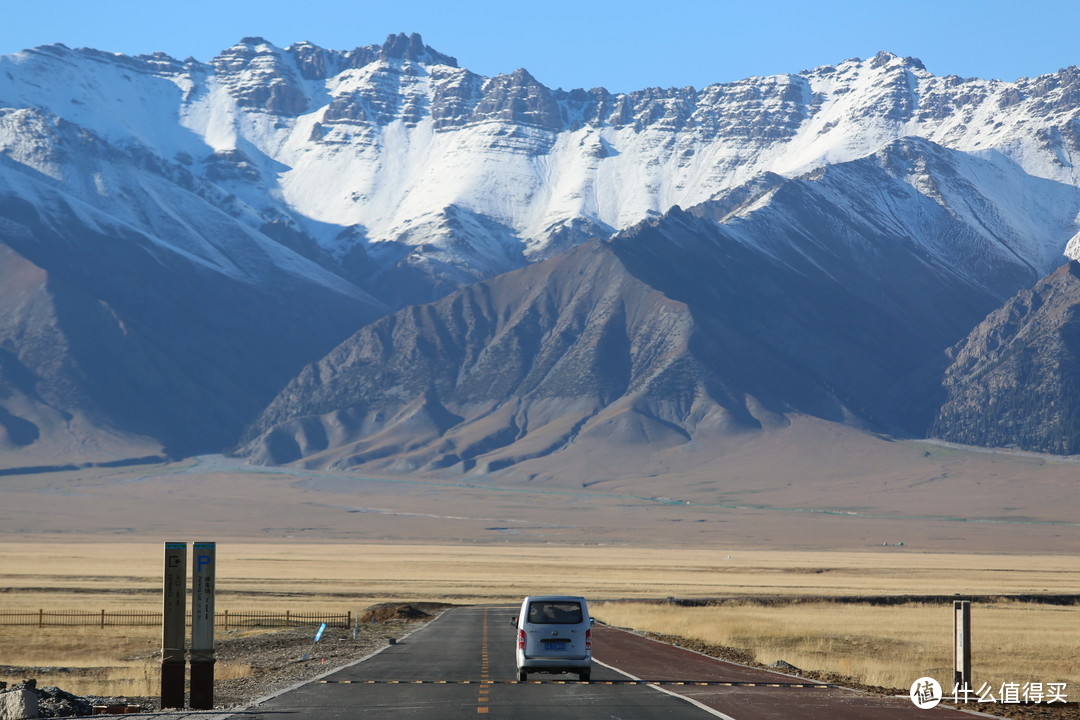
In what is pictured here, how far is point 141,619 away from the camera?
7312 cm

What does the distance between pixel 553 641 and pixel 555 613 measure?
36.2 inches

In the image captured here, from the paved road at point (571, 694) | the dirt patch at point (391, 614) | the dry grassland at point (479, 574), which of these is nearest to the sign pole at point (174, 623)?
the paved road at point (571, 694)

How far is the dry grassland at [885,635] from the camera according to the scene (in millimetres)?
43906

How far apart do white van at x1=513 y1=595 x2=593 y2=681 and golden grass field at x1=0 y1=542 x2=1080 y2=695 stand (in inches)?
304

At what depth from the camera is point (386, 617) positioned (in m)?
75.9

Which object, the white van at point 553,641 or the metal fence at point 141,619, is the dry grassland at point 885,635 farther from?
the metal fence at point 141,619

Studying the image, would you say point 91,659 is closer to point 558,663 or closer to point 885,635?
point 558,663

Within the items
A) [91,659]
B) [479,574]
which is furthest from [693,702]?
[479,574]

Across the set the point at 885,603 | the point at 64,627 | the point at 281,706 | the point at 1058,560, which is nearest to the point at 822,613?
the point at 885,603

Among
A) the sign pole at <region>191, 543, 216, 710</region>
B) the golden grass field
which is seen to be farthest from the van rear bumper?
the sign pole at <region>191, 543, 216, 710</region>

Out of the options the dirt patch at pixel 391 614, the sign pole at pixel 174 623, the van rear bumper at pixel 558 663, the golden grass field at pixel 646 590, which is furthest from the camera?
the dirt patch at pixel 391 614

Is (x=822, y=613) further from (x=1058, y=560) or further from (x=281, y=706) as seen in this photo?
(x=1058, y=560)

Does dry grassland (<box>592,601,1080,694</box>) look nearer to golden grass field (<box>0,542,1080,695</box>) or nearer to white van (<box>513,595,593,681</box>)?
golden grass field (<box>0,542,1080,695</box>)

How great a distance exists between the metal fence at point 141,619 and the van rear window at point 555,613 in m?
32.8
